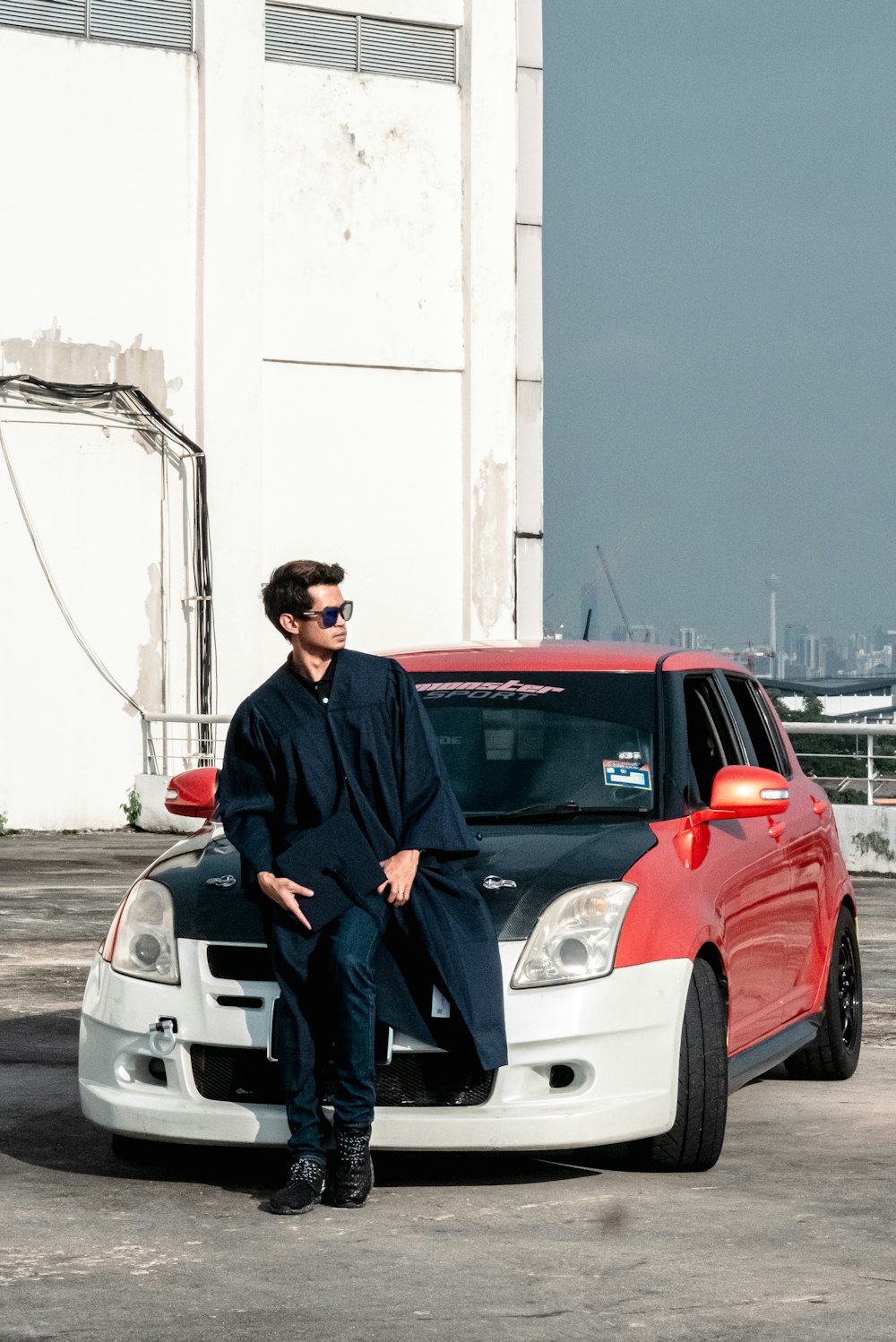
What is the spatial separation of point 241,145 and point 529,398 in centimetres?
440

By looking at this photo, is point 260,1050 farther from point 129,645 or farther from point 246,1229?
point 129,645

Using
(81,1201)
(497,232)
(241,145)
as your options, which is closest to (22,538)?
(241,145)

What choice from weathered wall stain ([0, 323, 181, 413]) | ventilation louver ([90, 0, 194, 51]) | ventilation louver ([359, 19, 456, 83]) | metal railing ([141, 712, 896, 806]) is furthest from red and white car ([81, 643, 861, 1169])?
ventilation louver ([359, 19, 456, 83])

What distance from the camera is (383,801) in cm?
608

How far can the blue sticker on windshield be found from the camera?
23.0 ft

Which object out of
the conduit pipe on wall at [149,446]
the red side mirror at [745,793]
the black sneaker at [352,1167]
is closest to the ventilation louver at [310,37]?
the conduit pipe on wall at [149,446]

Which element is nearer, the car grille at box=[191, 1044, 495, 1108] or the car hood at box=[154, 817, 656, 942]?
the car grille at box=[191, 1044, 495, 1108]

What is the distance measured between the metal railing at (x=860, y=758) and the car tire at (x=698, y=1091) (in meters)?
11.2

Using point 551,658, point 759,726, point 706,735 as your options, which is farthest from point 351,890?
point 759,726

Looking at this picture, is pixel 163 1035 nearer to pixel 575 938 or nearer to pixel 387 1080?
pixel 387 1080

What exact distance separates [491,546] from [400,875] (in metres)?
19.2

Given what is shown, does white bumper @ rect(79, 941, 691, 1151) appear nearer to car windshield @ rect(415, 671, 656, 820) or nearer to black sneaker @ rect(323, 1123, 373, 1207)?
black sneaker @ rect(323, 1123, 373, 1207)

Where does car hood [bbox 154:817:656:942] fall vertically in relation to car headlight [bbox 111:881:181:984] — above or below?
above

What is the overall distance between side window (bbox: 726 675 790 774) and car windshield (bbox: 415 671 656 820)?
0.94 metres
